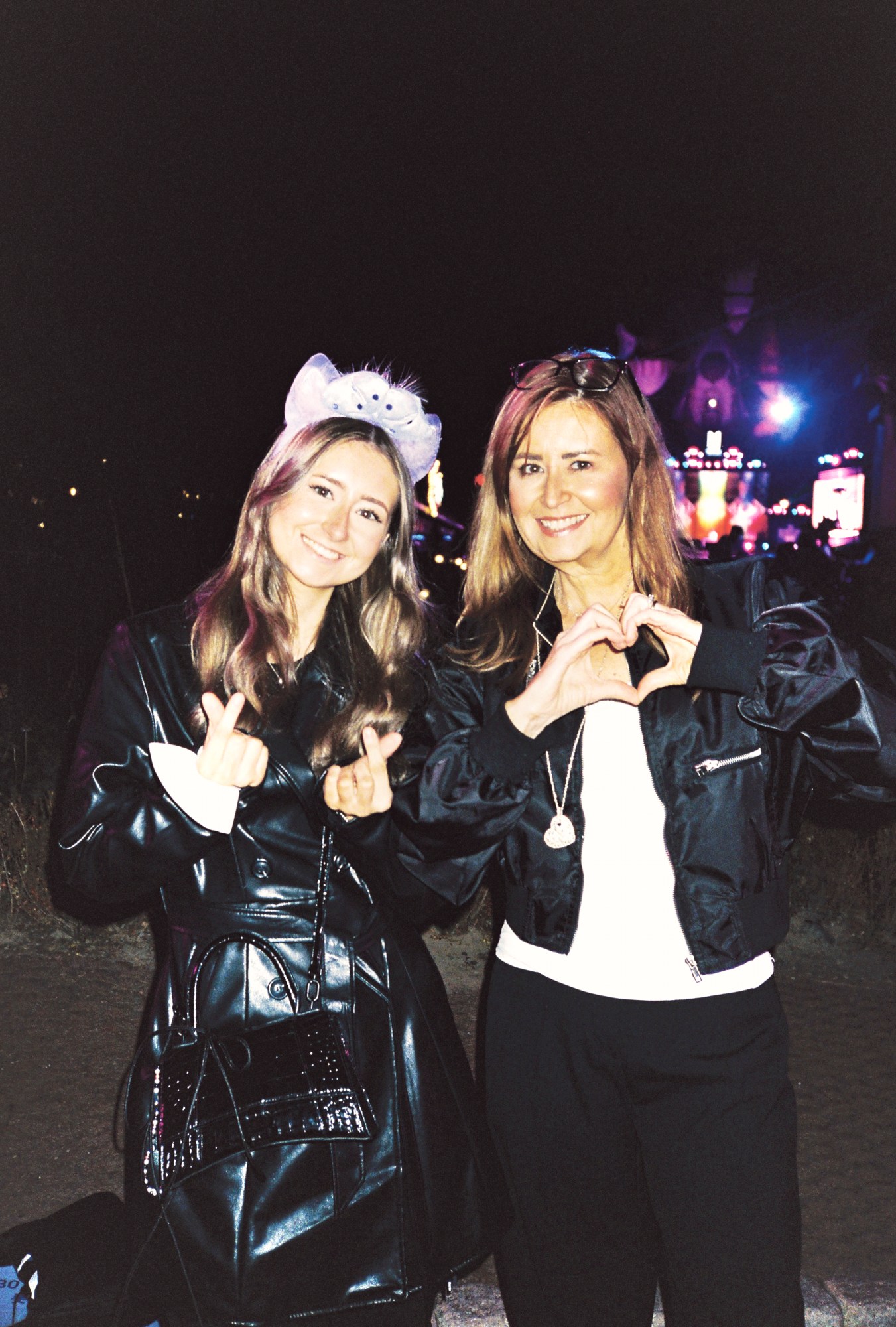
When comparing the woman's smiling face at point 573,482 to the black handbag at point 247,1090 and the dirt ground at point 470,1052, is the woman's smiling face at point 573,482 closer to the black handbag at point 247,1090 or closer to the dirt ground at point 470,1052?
the black handbag at point 247,1090

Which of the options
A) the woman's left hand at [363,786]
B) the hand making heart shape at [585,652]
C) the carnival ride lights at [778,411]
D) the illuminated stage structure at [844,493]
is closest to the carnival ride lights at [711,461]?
the carnival ride lights at [778,411]

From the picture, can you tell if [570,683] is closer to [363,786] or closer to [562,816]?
[562,816]

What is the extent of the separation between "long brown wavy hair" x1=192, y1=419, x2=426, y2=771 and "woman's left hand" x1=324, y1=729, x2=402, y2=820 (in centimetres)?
14

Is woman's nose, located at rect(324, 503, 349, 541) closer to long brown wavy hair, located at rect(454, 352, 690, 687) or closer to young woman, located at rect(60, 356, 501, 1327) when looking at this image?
young woman, located at rect(60, 356, 501, 1327)

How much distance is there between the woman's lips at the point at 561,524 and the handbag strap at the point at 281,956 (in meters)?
0.85

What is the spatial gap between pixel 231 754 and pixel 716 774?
1.02 m

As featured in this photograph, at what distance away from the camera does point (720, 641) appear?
6.44 ft

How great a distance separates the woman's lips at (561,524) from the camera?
2.20 meters

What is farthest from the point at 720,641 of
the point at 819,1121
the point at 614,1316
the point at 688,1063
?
the point at 819,1121

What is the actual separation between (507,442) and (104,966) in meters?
4.21

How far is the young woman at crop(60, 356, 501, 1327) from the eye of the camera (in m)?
1.98

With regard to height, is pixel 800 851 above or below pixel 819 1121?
above

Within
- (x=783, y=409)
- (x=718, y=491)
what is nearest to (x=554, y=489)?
(x=718, y=491)

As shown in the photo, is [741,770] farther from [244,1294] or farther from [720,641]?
[244,1294]
